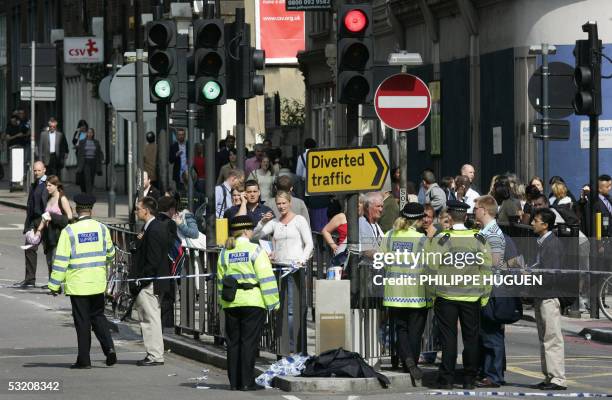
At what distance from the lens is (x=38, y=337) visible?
20.1m

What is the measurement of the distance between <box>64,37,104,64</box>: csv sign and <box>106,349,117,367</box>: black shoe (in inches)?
1115

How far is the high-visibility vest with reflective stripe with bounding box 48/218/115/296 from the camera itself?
56.5 feet

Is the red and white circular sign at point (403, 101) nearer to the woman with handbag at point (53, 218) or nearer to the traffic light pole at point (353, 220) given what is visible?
the traffic light pole at point (353, 220)

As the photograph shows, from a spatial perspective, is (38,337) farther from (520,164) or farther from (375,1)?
(375,1)

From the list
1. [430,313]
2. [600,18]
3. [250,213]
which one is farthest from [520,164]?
[430,313]

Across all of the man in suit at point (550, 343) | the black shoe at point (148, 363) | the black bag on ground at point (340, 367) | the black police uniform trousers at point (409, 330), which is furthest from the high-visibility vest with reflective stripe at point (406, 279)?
the black shoe at point (148, 363)

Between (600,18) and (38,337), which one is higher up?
(600,18)

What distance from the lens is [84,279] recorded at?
17.2 m

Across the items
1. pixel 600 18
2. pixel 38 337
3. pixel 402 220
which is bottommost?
pixel 38 337

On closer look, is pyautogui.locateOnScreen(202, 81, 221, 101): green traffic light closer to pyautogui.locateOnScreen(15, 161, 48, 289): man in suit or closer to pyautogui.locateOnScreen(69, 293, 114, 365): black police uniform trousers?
pyautogui.locateOnScreen(69, 293, 114, 365): black police uniform trousers

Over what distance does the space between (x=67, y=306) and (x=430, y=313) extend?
26.5 feet

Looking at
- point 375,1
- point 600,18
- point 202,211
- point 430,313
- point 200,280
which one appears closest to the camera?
point 430,313

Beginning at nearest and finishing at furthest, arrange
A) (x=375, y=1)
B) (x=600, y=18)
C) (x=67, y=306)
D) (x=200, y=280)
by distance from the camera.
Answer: (x=200, y=280) < (x=67, y=306) < (x=600, y=18) < (x=375, y=1)

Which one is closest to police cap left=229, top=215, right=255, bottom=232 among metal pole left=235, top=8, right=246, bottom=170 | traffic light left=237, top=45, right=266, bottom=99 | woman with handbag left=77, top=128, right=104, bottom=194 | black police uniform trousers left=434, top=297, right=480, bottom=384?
black police uniform trousers left=434, top=297, right=480, bottom=384
